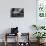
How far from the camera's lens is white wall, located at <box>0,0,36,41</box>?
266 inches

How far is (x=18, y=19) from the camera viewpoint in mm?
6828

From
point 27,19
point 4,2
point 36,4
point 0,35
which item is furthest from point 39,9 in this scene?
point 0,35

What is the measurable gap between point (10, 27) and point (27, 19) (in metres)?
0.82

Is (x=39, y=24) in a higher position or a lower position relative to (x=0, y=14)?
lower

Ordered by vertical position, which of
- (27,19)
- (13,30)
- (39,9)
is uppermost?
(39,9)

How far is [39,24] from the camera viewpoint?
6.84 meters

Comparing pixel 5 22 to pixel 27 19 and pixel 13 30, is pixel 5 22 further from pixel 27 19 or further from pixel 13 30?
pixel 27 19

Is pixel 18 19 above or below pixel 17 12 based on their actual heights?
below

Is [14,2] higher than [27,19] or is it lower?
higher

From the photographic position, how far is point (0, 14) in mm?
6770

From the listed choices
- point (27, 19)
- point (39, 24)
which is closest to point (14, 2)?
point (27, 19)

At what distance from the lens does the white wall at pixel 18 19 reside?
6.75 m

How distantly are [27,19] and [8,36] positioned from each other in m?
1.11

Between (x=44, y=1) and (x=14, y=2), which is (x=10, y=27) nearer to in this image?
(x=14, y=2)
